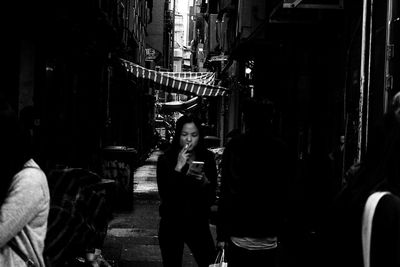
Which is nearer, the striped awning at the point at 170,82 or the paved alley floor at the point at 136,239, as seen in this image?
the paved alley floor at the point at 136,239

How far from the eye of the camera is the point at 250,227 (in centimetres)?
515

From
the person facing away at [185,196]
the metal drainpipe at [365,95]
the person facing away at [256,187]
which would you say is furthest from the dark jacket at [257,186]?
the metal drainpipe at [365,95]

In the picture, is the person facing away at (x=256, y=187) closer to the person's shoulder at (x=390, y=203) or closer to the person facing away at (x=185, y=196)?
the person facing away at (x=185, y=196)

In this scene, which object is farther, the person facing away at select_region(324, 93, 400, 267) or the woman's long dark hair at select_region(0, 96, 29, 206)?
the woman's long dark hair at select_region(0, 96, 29, 206)

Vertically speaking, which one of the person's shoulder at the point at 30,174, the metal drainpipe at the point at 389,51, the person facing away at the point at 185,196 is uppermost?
the metal drainpipe at the point at 389,51

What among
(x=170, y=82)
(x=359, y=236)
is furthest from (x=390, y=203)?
(x=170, y=82)

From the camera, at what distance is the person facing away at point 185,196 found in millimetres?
6137

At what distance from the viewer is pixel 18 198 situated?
3.58 metres

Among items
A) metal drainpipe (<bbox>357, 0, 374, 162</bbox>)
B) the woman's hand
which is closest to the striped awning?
metal drainpipe (<bbox>357, 0, 374, 162</bbox>)

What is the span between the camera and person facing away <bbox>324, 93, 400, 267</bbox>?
8.61 feet

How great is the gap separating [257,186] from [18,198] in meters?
2.05

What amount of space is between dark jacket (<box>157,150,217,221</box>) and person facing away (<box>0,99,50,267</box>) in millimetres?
2470

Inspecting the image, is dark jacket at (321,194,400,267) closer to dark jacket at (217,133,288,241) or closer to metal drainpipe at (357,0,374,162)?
dark jacket at (217,133,288,241)

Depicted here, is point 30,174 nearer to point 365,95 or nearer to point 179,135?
point 179,135
